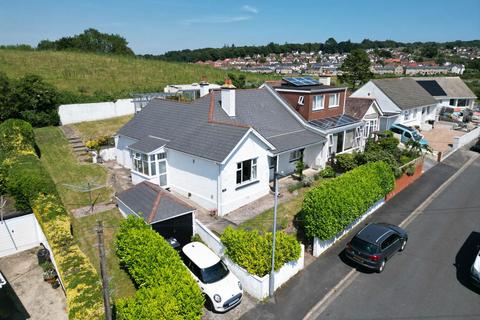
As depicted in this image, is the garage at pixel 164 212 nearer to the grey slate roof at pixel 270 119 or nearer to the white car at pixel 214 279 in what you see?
the white car at pixel 214 279

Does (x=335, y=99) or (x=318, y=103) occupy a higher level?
(x=335, y=99)

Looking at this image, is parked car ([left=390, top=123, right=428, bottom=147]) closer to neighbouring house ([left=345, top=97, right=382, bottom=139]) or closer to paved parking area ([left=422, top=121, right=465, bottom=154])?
paved parking area ([left=422, top=121, right=465, bottom=154])

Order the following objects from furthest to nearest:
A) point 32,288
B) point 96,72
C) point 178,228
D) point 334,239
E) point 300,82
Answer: point 96,72 < point 300,82 < point 334,239 < point 178,228 < point 32,288

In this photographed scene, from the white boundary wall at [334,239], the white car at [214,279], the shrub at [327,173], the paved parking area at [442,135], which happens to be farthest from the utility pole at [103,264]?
the paved parking area at [442,135]

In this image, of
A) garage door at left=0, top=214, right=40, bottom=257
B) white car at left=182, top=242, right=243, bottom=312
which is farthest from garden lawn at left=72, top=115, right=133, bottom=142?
white car at left=182, top=242, right=243, bottom=312

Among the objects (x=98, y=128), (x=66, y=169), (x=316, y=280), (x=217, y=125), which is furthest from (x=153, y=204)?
(x=98, y=128)

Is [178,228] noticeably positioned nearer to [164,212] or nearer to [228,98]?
[164,212]

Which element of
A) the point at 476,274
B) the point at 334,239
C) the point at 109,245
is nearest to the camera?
the point at 476,274
